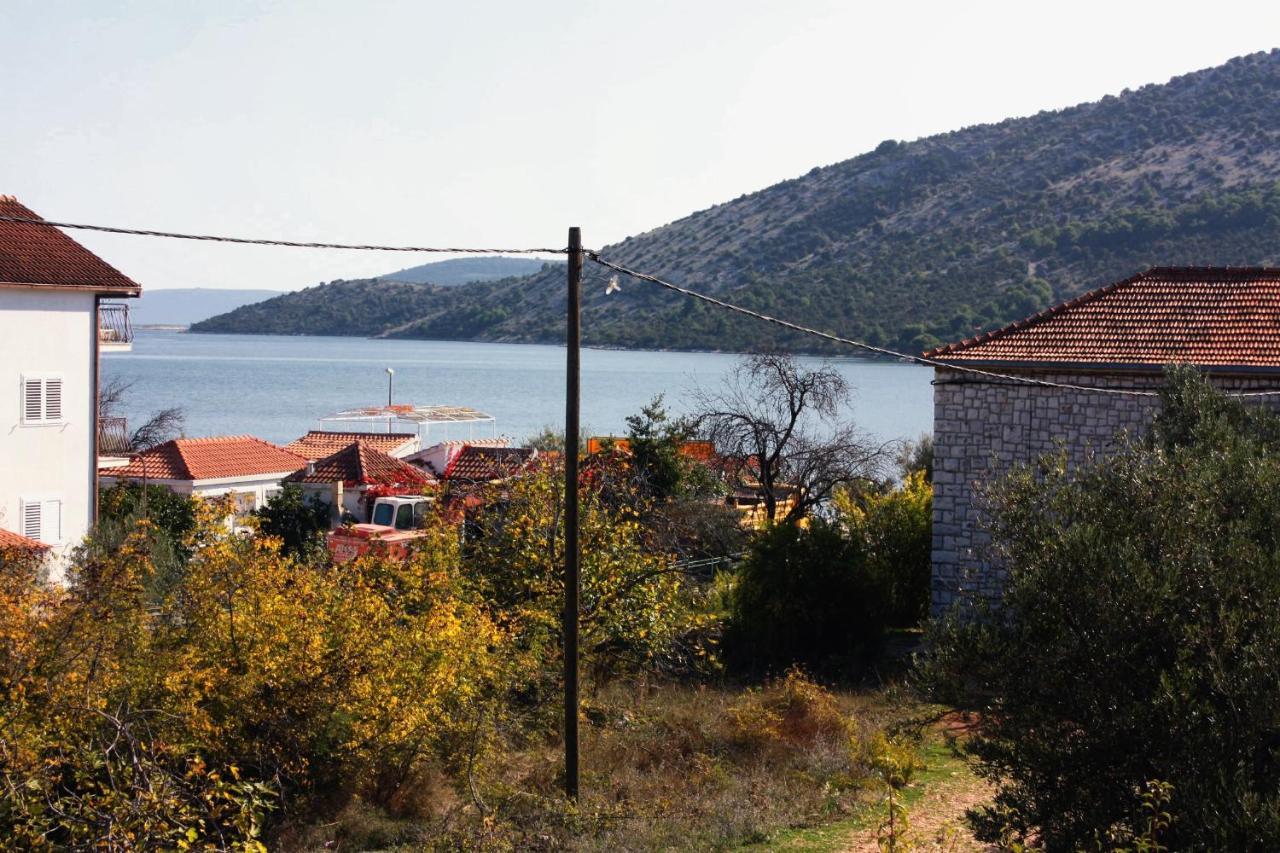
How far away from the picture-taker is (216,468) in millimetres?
41656

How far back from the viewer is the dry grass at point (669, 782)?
1373 centimetres

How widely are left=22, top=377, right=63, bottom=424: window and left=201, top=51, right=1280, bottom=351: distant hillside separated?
56140mm

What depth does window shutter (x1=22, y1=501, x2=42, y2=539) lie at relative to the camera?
1203 inches

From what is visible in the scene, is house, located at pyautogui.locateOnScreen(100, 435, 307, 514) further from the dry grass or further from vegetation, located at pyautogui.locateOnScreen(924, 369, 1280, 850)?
vegetation, located at pyautogui.locateOnScreen(924, 369, 1280, 850)

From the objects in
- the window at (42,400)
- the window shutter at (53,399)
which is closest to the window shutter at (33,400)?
the window at (42,400)

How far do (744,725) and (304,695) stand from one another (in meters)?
5.68

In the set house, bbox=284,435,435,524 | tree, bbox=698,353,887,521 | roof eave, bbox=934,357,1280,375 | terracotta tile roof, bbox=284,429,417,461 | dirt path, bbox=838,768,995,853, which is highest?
roof eave, bbox=934,357,1280,375

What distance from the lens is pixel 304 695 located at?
48.9 ft

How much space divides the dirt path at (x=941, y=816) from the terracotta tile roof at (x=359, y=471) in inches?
990

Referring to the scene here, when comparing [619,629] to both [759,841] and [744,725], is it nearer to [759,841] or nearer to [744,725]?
[744,725]

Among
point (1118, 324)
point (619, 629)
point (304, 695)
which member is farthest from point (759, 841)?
point (1118, 324)

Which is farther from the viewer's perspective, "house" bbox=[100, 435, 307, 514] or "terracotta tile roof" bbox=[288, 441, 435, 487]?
"terracotta tile roof" bbox=[288, 441, 435, 487]

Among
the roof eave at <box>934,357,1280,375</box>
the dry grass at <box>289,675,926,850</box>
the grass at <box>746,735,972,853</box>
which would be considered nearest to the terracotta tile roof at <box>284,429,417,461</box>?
the roof eave at <box>934,357,1280,375</box>

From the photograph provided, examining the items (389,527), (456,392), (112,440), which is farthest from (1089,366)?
(456,392)
